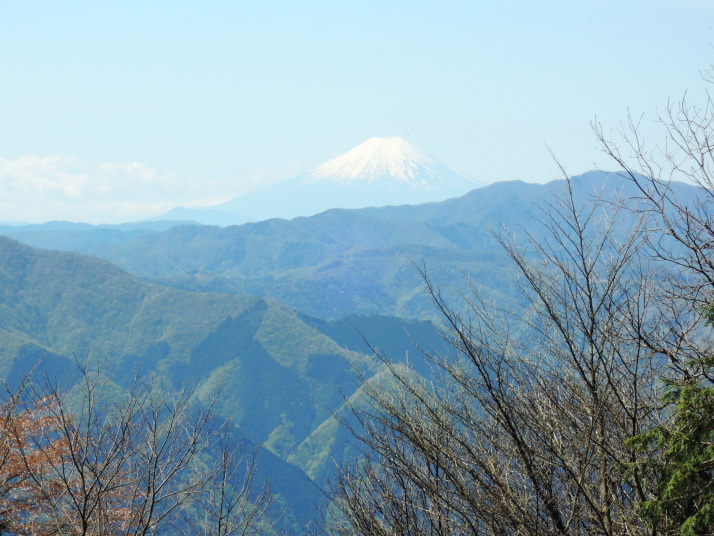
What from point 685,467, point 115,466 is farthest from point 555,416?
point 115,466

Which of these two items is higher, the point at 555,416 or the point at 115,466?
the point at 555,416

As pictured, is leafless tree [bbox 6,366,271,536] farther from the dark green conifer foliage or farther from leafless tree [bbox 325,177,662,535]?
the dark green conifer foliage

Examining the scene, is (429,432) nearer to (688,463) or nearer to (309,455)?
Answer: (688,463)

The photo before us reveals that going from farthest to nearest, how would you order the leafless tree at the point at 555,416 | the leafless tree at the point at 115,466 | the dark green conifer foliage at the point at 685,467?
1. the leafless tree at the point at 115,466
2. the leafless tree at the point at 555,416
3. the dark green conifer foliage at the point at 685,467

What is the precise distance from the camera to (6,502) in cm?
1133

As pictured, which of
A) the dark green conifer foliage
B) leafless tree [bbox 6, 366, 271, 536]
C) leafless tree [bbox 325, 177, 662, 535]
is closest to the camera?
the dark green conifer foliage

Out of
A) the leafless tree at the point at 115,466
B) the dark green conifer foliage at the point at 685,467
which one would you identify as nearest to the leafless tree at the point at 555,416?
the dark green conifer foliage at the point at 685,467

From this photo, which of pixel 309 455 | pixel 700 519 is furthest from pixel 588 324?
pixel 309 455

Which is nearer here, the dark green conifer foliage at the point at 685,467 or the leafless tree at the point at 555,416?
the dark green conifer foliage at the point at 685,467

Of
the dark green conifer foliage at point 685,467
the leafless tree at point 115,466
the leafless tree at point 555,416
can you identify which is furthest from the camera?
the leafless tree at point 115,466

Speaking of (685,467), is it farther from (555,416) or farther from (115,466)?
(115,466)

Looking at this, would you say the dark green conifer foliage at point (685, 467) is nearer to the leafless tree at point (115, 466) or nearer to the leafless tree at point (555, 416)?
the leafless tree at point (555, 416)

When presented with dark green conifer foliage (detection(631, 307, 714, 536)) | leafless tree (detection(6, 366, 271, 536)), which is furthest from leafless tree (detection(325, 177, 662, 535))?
leafless tree (detection(6, 366, 271, 536))

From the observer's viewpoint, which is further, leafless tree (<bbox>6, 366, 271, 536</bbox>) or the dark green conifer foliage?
leafless tree (<bbox>6, 366, 271, 536</bbox>)
